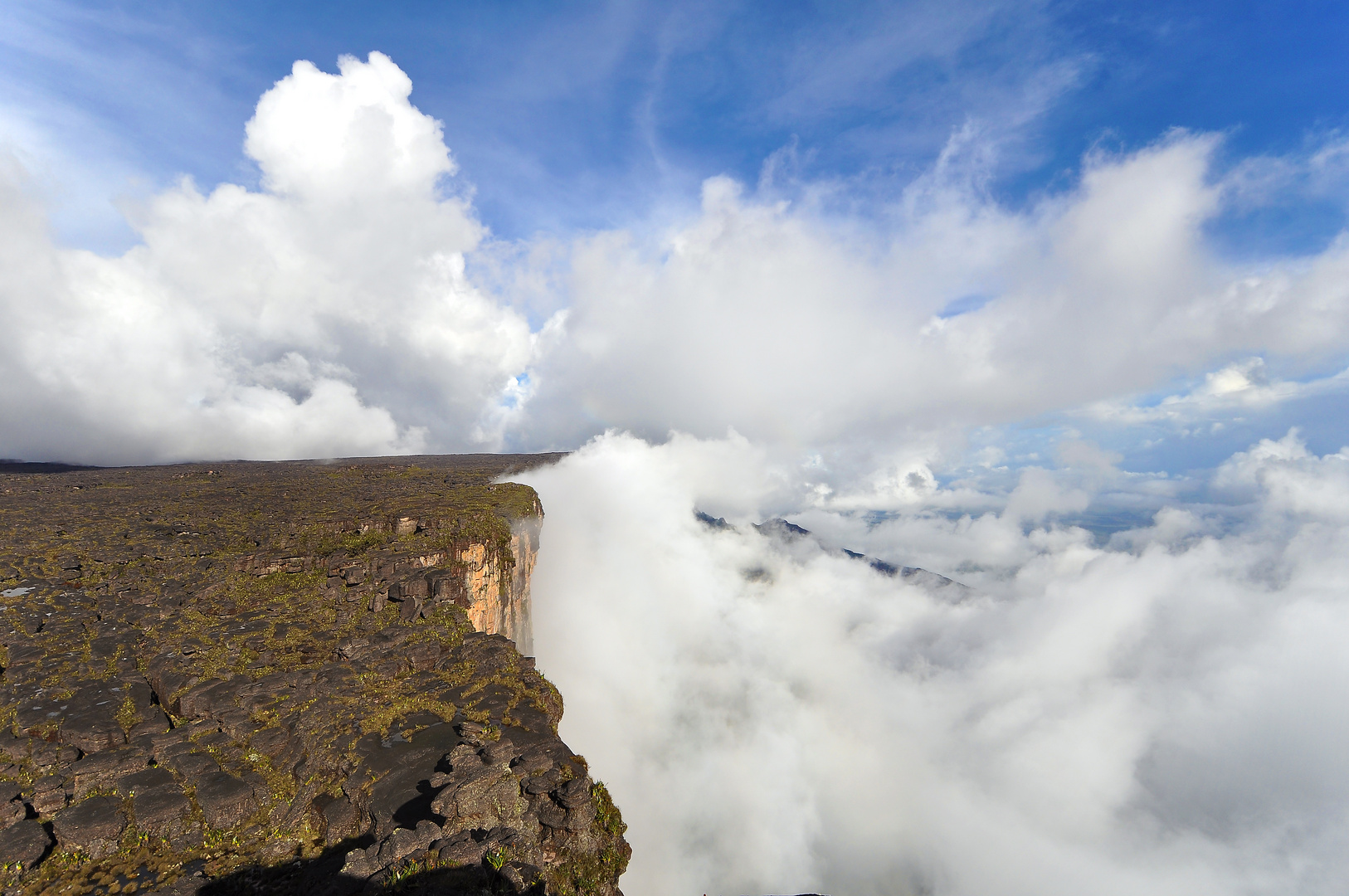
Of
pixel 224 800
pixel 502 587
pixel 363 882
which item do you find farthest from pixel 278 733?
pixel 502 587

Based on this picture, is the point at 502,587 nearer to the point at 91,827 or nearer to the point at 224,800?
the point at 224,800

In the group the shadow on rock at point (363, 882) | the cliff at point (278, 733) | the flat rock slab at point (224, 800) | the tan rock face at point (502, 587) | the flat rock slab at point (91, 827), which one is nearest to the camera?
the shadow on rock at point (363, 882)

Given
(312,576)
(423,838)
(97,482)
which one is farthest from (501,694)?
(97,482)

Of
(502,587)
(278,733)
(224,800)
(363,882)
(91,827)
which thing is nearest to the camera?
(363,882)

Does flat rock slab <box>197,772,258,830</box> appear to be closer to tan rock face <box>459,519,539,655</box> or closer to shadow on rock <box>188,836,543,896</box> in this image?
shadow on rock <box>188,836,543,896</box>

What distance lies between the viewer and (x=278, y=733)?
65.5 feet

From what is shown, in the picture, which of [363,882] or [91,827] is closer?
[363,882]

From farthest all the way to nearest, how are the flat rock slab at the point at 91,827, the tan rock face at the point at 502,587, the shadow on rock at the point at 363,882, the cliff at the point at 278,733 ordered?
1. the tan rock face at the point at 502,587
2. the flat rock slab at the point at 91,827
3. the cliff at the point at 278,733
4. the shadow on rock at the point at 363,882

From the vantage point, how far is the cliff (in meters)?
14.2

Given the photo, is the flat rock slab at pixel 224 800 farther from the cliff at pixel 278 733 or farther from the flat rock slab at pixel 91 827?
the flat rock slab at pixel 91 827

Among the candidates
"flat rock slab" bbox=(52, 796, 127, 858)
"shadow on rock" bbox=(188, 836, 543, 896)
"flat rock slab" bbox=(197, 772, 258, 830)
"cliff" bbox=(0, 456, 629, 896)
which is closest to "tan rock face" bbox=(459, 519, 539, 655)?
"cliff" bbox=(0, 456, 629, 896)

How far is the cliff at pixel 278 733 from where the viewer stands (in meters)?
14.2

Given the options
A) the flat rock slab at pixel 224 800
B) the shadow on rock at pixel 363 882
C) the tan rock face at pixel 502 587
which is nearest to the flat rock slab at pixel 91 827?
the flat rock slab at pixel 224 800

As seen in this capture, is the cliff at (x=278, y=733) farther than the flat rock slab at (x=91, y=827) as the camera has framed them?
No
